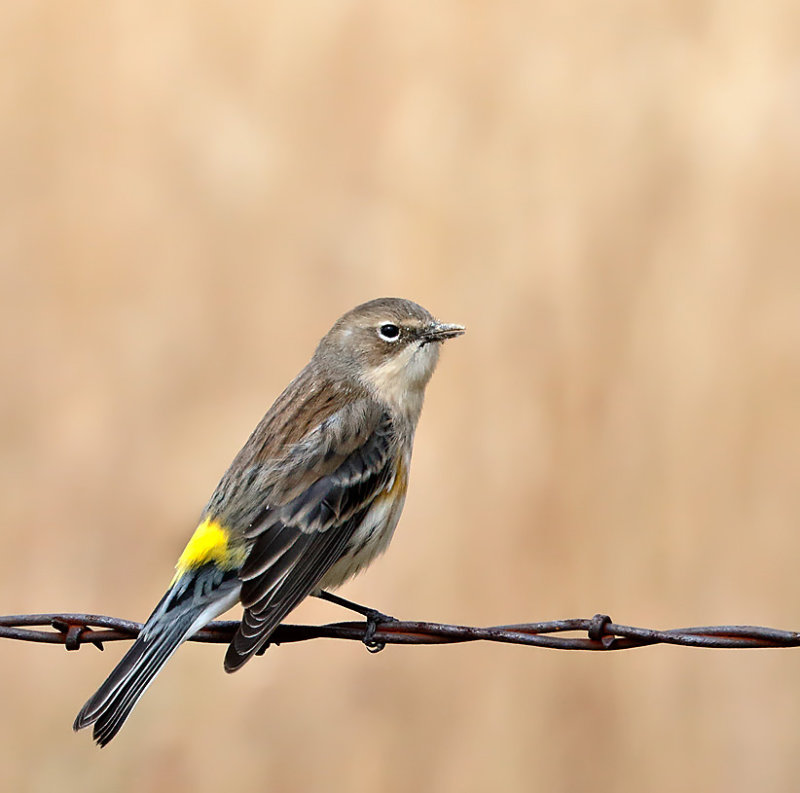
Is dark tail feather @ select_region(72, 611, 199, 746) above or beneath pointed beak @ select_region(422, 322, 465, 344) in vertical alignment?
beneath

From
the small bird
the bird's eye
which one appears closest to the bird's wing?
the small bird

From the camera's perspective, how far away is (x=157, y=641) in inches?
170

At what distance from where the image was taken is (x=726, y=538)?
6414 millimetres

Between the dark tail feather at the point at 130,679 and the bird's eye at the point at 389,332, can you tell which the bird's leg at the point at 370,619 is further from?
the bird's eye at the point at 389,332

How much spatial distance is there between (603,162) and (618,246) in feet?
1.85

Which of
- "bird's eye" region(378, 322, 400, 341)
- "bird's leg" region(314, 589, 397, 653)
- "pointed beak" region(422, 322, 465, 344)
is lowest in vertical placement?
"bird's leg" region(314, 589, 397, 653)

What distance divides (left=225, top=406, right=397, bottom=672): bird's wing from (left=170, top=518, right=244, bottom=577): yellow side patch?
0.10 metres

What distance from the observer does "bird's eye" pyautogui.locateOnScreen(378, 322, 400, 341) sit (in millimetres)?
5676

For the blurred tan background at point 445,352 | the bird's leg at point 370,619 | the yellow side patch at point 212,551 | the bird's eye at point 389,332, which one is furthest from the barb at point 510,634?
the blurred tan background at point 445,352

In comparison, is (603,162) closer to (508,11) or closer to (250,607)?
(508,11)

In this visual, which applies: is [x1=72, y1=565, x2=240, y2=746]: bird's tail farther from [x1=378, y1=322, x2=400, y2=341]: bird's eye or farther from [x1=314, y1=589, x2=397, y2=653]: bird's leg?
[x1=378, y1=322, x2=400, y2=341]: bird's eye

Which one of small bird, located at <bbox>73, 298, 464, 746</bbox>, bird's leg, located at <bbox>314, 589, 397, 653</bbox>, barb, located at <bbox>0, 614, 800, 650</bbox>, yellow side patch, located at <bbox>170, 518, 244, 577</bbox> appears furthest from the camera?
yellow side patch, located at <bbox>170, 518, 244, 577</bbox>

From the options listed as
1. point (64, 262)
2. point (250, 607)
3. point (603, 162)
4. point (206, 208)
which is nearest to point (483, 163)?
point (603, 162)

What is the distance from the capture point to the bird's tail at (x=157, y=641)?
4.06m
